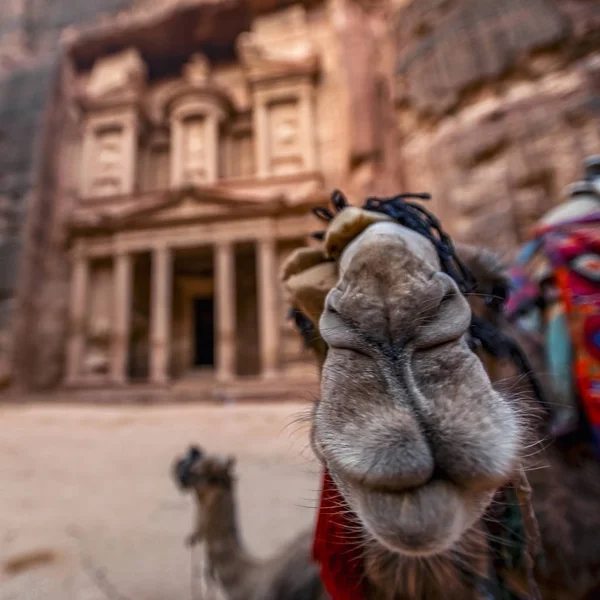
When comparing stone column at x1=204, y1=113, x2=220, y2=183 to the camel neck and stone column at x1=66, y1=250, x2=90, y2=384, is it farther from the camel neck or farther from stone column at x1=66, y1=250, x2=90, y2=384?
the camel neck

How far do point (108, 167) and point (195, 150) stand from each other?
2.73 meters

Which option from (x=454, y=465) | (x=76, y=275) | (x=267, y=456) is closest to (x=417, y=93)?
(x=267, y=456)

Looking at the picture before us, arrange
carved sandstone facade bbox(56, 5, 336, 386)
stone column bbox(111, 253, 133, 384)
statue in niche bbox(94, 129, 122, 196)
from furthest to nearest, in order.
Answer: statue in niche bbox(94, 129, 122, 196)
carved sandstone facade bbox(56, 5, 336, 386)
stone column bbox(111, 253, 133, 384)

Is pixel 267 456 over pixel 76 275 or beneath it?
beneath

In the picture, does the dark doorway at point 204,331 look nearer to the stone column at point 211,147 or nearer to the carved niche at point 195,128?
the carved niche at point 195,128

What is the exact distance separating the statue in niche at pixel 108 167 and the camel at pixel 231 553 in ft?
39.0

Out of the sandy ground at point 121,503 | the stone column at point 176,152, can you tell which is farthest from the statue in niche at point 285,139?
the sandy ground at point 121,503

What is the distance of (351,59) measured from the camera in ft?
33.3

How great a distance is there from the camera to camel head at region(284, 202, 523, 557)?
0.52 meters

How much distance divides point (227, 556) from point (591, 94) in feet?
23.7

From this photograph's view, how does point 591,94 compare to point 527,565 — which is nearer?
point 527,565

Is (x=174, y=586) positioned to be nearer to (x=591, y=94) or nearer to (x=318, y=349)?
(x=318, y=349)

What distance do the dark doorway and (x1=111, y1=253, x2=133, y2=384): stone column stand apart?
3.13m

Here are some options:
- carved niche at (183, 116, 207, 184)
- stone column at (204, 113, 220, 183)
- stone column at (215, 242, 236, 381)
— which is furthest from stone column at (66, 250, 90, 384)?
stone column at (204, 113, 220, 183)
